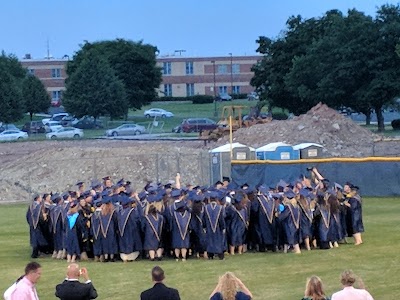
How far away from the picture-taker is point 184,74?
125562mm

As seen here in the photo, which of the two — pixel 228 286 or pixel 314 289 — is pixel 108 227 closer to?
pixel 228 286

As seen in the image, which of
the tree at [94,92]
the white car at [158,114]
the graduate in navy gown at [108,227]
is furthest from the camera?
the white car at [158,114]

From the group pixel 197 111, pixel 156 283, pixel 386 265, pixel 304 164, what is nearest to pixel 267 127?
pixel 304 164

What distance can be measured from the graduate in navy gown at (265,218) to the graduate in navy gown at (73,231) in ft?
12.5

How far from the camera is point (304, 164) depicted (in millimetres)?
37969

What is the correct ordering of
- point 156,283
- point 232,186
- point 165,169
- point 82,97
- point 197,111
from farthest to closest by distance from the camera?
1. point 197,111
2. point 82,97
3. point 165,169
4. point 232,186
5. point 156,283

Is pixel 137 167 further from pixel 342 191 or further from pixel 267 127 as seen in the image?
pixel 342 191

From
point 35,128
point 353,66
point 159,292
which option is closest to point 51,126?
point 35,128

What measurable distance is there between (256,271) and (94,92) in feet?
222

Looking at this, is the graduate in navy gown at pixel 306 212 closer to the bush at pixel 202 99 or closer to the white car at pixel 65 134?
the white car at pixel 65 134

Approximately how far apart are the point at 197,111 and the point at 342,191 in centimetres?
8115

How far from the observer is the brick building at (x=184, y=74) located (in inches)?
4909

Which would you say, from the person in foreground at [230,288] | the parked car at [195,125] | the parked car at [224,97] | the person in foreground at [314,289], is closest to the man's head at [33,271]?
the person in foreground at [230,288]

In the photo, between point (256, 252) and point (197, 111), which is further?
point (197, 111)
